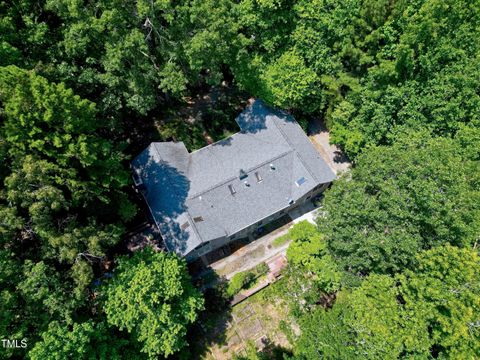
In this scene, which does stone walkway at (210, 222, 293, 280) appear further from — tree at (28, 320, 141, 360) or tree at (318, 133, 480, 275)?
tree at (28, 320, 141, 360)

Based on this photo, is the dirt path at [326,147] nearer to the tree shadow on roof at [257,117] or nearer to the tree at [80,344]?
the tree shadow on roof at [257,117]

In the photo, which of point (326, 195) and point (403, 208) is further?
point (326, 195)

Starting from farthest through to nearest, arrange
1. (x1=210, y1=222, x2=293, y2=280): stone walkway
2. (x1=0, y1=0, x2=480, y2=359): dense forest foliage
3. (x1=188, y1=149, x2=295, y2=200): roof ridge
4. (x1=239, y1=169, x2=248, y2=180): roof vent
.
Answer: (x1=210, y1=222, x2=293, y2=280): stone walkway, (x1=239, y1=169, x2=248, y2=180): roof vent, (x1=188, y1=149, x2=295, y2=200): roof ridge, (x1=0, y1=0, x2=480, y2=359): dense forest foliage

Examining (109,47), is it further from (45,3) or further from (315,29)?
(315,29)

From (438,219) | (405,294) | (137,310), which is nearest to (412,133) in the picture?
(438,219)

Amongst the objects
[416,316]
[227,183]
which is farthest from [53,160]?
[416,316]

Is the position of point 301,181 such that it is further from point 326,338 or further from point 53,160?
point 53,160

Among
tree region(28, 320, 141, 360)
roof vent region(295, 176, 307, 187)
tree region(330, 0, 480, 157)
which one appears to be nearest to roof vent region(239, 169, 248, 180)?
roof vent region(295, 176, 307, 187)
